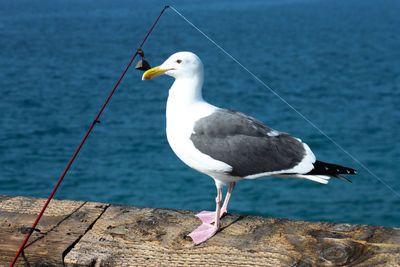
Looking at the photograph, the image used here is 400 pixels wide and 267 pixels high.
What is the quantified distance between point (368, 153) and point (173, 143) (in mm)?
14213

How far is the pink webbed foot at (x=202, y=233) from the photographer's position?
3507 millimetres

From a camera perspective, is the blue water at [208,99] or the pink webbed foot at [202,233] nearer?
the pink webbed foot at [202,233]

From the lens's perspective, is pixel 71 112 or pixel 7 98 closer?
pixel 71 112

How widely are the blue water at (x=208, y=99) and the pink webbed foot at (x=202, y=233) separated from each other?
1035cm

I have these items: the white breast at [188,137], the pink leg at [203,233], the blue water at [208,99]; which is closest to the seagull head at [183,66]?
the white breast at [188,137]

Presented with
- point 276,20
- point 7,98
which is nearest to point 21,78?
point 7,98

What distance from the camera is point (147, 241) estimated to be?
3510 mm

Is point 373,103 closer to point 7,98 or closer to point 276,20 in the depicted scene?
point 7,98

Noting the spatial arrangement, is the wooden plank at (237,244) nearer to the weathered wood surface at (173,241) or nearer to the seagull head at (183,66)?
the weathered wood surface at (173,241)

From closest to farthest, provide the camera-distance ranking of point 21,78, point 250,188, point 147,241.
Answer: point 147,241
point 250,188
point 21,78

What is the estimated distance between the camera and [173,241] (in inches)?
140

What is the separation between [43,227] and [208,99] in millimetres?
19088

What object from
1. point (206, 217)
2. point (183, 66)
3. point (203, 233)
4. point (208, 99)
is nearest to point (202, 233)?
point (203, 233)

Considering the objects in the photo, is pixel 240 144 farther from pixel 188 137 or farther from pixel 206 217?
pixel 206 217
